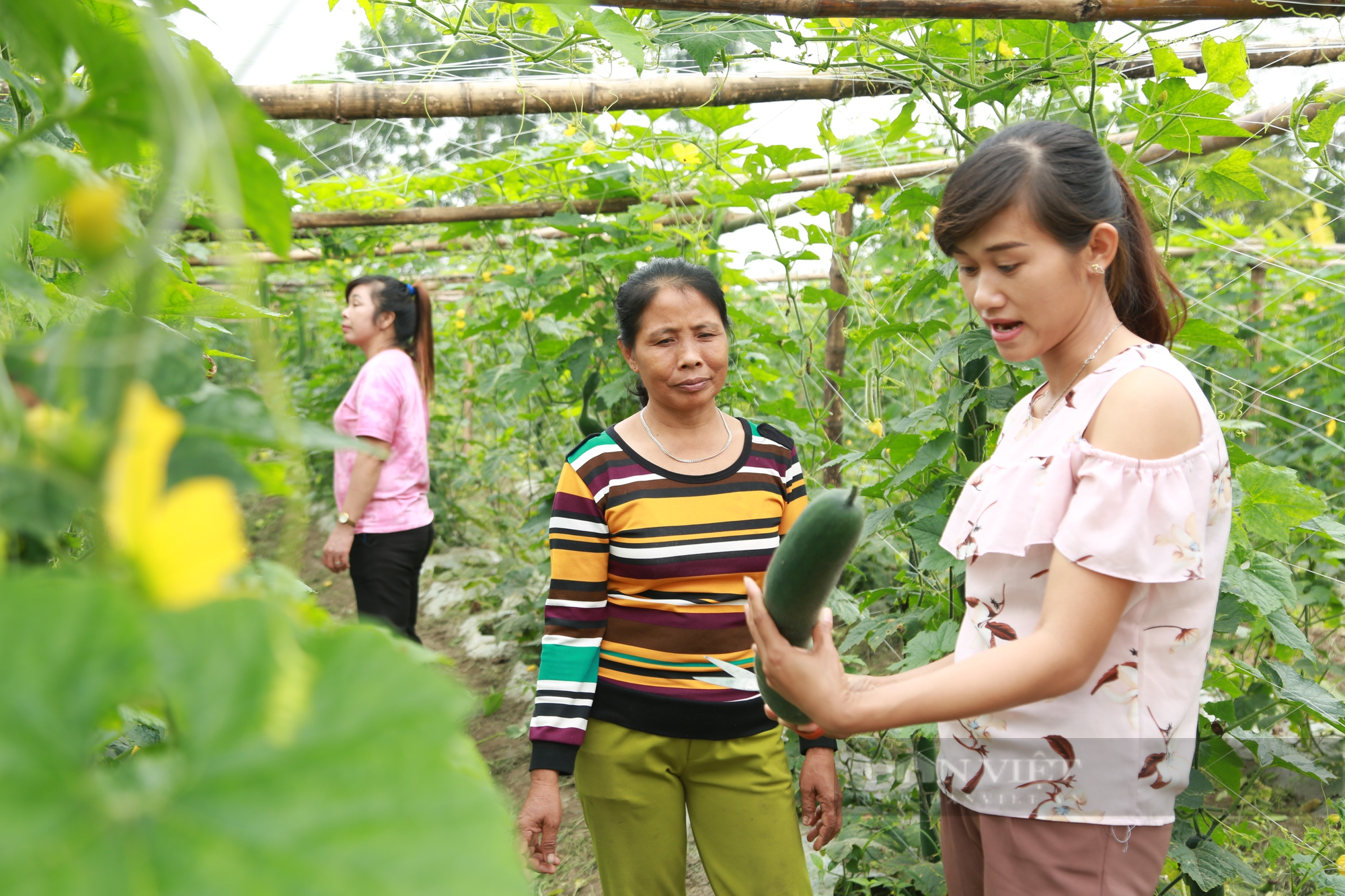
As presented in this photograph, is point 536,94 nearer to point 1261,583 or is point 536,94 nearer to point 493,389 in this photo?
point 493,389

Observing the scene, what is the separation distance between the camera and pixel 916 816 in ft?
8.07

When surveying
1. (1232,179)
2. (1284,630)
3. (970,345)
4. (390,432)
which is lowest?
(1284,630)

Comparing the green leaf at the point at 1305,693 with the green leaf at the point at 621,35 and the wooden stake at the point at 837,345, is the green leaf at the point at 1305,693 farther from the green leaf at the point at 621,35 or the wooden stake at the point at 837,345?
Result: the wooden stake at the point at 837,345

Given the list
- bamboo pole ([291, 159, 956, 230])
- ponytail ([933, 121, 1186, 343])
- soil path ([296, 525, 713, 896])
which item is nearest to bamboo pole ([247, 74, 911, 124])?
bamboo pole ([291, 159, 956, 230])

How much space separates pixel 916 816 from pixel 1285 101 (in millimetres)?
2171

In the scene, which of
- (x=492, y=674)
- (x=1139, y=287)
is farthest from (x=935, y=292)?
(x=492, y=674)

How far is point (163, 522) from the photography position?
204mm

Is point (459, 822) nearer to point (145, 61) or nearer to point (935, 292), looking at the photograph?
point (145, 61)

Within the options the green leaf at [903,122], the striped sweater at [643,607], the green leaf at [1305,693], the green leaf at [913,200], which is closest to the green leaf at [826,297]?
the green leaf at [903,122]

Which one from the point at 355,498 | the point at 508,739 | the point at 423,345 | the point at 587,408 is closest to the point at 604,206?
the point at 587,408

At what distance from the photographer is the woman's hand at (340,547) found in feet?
10.8

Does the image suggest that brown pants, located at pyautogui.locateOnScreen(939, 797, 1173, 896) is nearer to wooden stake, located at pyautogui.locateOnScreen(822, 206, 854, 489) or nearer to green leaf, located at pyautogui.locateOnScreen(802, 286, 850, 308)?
green leaf, located at pyautogui.locateOnScreen(802, 286, 850, 308)

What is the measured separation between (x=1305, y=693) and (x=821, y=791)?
3.01ft

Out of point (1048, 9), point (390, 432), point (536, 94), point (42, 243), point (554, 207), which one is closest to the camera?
point (42, 243)
